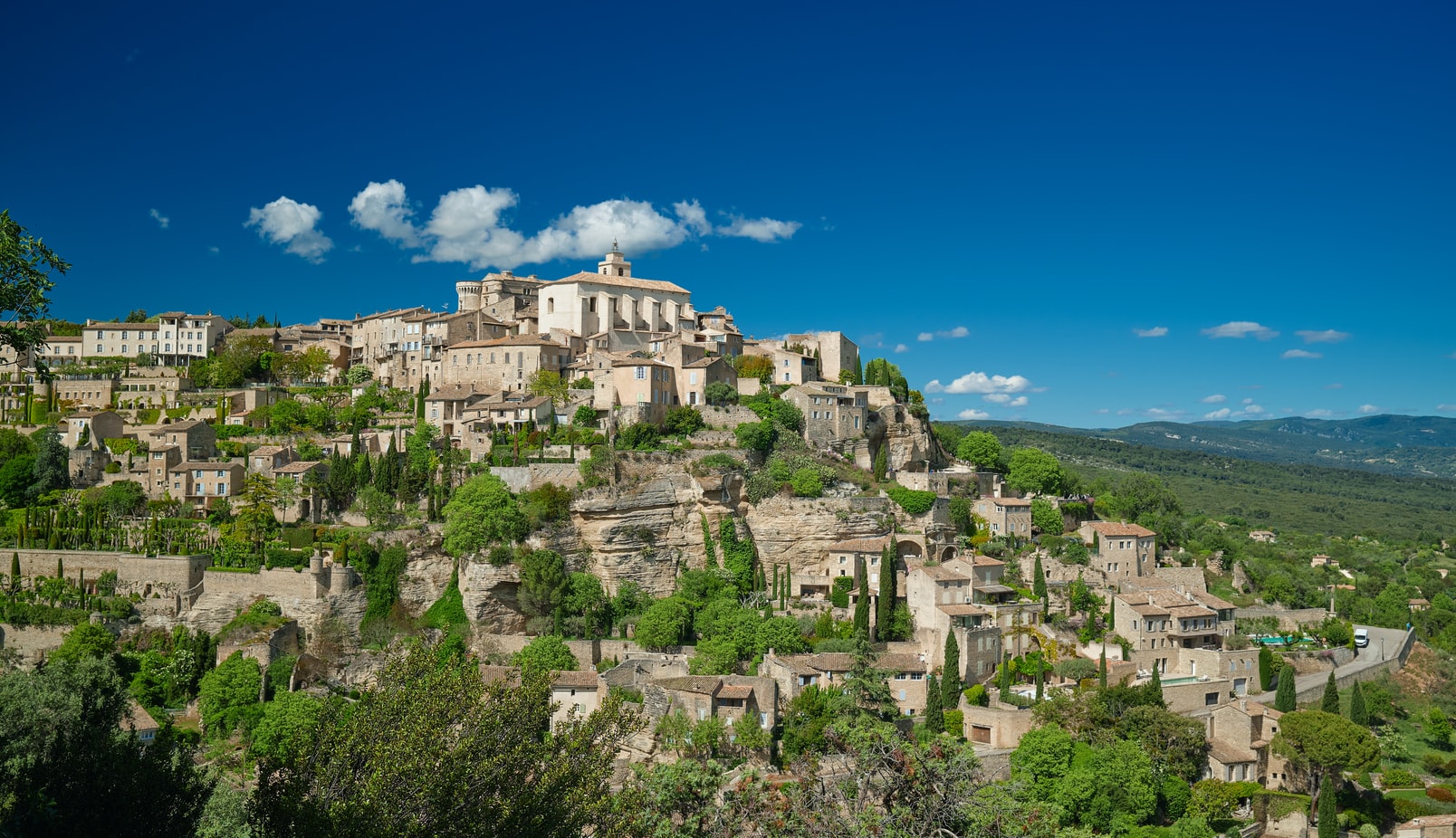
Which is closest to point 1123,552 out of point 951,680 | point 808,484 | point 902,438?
point 902,438

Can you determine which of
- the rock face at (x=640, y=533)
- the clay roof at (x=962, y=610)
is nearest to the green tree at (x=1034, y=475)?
the clay roof at (x=962, y=610)

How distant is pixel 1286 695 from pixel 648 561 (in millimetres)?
27084

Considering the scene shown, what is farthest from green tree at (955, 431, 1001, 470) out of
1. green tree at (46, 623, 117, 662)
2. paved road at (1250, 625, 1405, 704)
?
green tree at (46, 623, 117, 662)

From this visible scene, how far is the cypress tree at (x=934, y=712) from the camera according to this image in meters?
38.7

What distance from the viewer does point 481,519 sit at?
1884 inches

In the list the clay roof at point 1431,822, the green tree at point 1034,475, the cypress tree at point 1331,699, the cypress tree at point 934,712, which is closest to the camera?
the cypress tree at point 934,712

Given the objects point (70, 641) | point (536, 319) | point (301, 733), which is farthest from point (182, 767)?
point (536, 319)

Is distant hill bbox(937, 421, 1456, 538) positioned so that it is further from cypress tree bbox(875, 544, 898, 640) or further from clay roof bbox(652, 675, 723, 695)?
clay roof bbox(652, 675, 723, 695)

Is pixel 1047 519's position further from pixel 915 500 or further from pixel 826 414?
pixel 826 414

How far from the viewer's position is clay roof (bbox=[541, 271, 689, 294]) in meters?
68.1

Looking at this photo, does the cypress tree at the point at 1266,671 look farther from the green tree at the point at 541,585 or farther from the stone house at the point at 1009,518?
the green tree at the point at 541,585

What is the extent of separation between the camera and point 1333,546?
104500mm

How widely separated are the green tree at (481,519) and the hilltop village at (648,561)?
0.40 feet

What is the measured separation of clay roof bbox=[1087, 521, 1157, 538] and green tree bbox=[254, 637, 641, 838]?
111 ft
